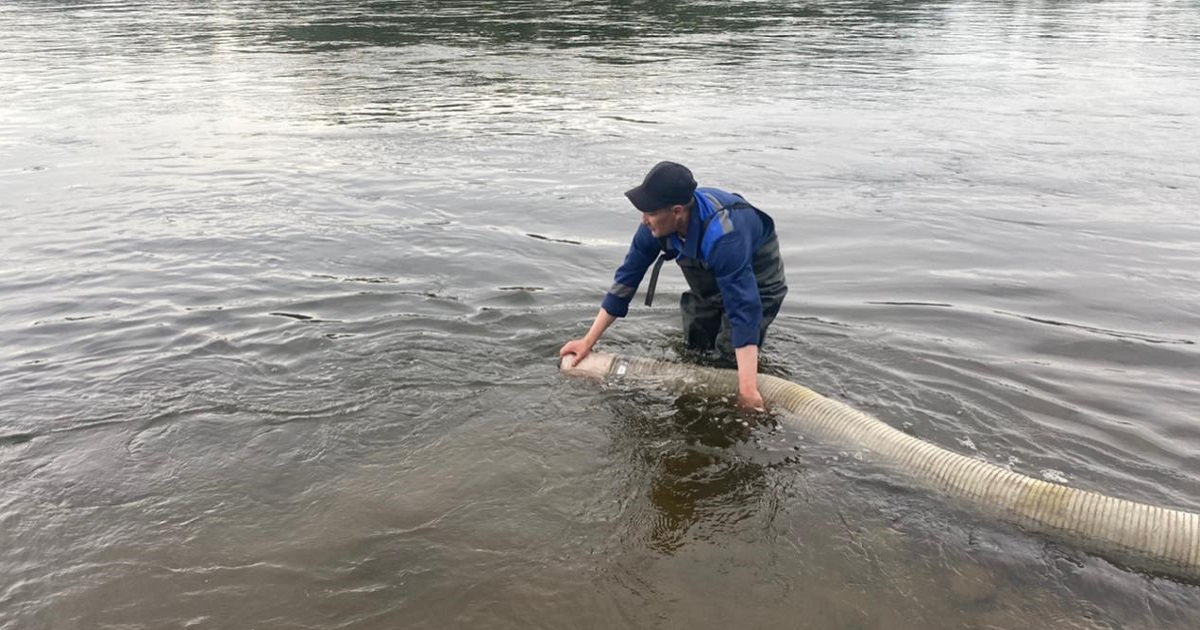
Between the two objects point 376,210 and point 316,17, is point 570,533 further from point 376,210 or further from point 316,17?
point 316,17

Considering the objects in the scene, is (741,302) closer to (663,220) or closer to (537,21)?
(663,220)

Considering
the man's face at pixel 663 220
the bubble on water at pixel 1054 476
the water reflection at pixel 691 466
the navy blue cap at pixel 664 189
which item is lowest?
the bubble on water at pixel 1054 476

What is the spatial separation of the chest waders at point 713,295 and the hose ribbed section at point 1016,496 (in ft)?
2.66

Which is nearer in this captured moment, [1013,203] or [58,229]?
[58,229]

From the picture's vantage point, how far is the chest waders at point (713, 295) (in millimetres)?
6164

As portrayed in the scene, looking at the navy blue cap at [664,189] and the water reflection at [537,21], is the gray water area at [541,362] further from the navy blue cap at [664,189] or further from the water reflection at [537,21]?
the water reflection at [537,21]

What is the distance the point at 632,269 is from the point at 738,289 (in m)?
0.89

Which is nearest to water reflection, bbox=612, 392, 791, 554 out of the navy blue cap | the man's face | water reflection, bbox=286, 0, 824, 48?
the man's face

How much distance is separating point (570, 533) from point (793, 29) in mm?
30070

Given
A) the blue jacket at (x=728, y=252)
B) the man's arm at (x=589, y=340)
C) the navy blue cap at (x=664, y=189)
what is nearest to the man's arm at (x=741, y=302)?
the blue jacket at (x=728, y=252)

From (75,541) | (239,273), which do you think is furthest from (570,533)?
(239,273)

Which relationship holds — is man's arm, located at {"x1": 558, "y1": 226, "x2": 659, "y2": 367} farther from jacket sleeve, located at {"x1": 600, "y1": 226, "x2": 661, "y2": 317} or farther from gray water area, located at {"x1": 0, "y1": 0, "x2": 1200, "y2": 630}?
gray water area, located at {"x1": 0, "y1": 0, "x2": 1200, "y2": 630}

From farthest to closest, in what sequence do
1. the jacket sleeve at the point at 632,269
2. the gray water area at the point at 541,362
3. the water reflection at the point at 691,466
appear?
the jacket sleeve at the point at 632,269 → the water reflection at the point at 691,466 → the gray water area at the point at 541,362

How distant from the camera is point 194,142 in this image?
553 inches
